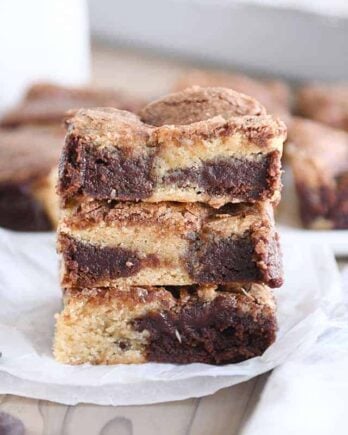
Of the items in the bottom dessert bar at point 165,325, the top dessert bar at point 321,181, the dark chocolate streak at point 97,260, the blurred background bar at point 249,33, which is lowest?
the blurred background bar at point 249,33

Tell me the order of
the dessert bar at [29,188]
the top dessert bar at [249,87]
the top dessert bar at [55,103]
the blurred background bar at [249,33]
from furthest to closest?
the blurred background bar at [249,33], the top dessert bar at [249,87], the top dessert bar at [55,103], the dessert bar at [29,188]

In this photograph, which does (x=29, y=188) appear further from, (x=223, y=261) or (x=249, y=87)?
(x=249, y=87)

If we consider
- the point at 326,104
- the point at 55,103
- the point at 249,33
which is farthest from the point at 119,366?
the point at 249,33

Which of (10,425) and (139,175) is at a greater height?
(139,175)

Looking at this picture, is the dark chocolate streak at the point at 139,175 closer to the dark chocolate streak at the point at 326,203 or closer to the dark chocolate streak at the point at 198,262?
the dark chocolate streak at the point at 198,262

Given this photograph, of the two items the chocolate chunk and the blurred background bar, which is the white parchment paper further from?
the blurred background bar

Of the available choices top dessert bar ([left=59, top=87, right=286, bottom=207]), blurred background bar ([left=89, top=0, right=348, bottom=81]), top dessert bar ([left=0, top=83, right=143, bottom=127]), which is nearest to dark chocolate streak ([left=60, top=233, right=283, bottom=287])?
top dessert bar ([left=59, top=87, right=286, bottom=207])

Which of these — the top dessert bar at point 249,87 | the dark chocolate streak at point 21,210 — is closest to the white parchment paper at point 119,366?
the dark chocolate streak at point 21,210
